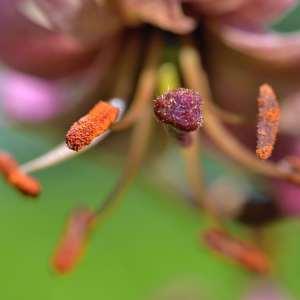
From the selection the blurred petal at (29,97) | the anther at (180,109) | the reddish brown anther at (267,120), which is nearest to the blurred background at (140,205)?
the blurred petal at (29,97)

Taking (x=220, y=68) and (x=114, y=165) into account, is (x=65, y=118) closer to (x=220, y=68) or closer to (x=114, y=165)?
(x=114, y=165)

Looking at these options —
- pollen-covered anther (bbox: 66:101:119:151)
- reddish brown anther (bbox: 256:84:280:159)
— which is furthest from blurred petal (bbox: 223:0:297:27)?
pollen-covered anther (bbox: 66:101:119:151)

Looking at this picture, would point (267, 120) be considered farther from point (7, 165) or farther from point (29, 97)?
point (29, 97)

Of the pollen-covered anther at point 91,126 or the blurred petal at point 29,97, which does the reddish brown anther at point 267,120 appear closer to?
the pollen-covered anther at point 91,126

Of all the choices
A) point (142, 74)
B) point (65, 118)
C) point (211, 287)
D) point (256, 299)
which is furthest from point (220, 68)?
point (211, 287)

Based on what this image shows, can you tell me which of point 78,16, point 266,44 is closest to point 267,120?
point 266,44
